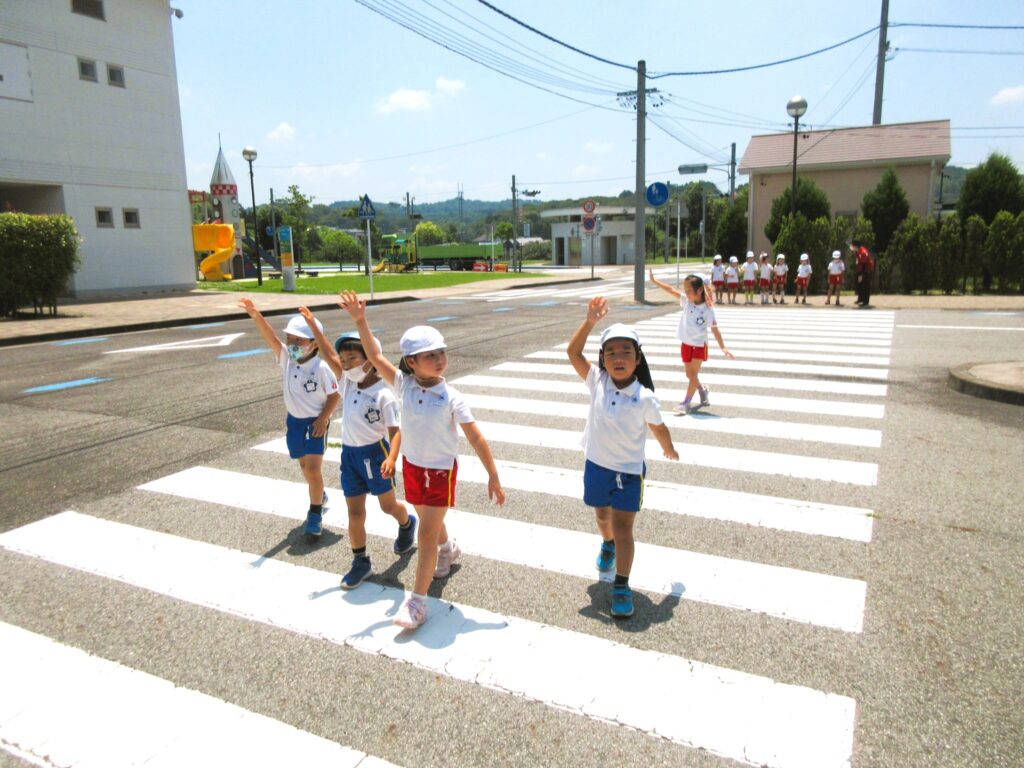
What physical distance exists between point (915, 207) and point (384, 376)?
30847 mm

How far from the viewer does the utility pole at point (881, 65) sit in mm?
33438

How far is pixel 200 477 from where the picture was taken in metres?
5.82

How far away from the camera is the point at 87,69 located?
77.0 feet

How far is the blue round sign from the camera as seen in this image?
2045cm

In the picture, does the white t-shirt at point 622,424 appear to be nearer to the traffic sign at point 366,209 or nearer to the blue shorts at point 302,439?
the blue shorts at point 302,439

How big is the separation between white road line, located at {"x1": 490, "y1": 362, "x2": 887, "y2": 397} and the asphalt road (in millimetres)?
912

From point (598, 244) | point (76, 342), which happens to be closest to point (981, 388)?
point (76, 342)

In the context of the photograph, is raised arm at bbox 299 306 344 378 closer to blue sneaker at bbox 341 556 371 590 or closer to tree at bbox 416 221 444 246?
blue sneaker at bbox 341 556 371 590

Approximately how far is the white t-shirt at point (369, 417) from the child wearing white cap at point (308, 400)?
596 mm

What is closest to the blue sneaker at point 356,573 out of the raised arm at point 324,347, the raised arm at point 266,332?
the raised arm at point 324,347

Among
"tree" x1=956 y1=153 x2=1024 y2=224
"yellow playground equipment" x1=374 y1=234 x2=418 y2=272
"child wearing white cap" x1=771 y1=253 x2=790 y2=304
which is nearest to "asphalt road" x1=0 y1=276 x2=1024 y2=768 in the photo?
"child wearing white cap" x1=771 y1=253 x2=790 y2=304

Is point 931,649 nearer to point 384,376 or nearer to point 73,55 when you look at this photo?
point 384,376

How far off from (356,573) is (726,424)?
4.72m

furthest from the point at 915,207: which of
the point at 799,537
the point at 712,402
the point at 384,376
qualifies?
the point at 384,376
